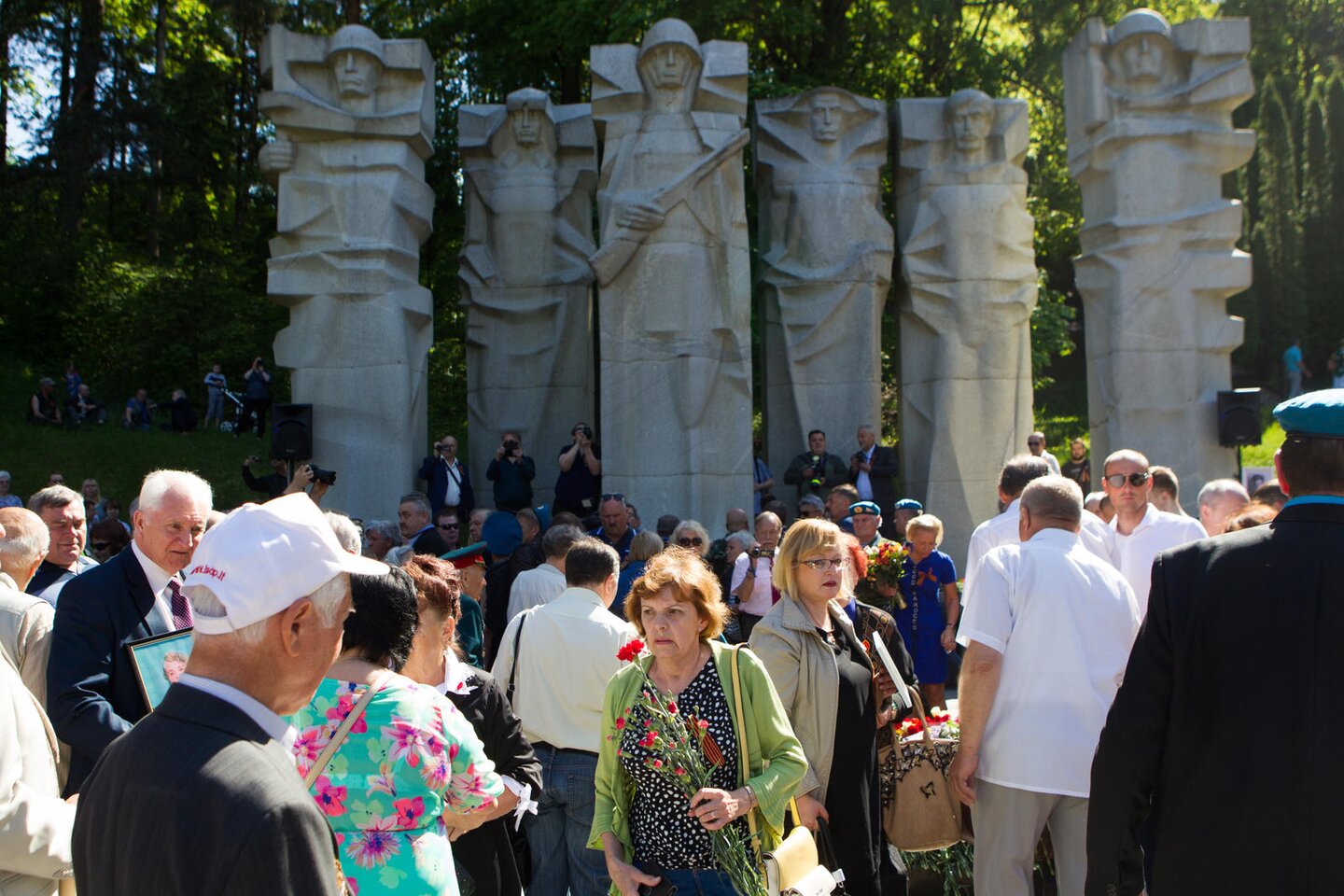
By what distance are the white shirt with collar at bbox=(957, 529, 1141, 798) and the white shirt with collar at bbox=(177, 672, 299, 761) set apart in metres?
3.02

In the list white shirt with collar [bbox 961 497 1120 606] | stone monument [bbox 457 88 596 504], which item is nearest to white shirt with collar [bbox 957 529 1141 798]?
white shirt with collar [bbox 961 497 1120 606]

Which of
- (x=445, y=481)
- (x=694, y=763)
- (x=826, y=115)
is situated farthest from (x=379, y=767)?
(x=826, y=115)

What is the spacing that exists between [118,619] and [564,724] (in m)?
1.79

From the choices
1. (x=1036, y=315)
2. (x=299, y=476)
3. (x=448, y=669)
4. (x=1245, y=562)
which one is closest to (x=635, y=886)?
(x=448, y=669)

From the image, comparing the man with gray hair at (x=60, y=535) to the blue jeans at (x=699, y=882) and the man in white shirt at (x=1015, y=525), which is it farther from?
the man in white shirt at (x=1015, y=525)

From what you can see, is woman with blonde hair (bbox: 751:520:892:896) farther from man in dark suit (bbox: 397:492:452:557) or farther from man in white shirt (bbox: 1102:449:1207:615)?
man in dark suit (bbox: 397:492:452:557)

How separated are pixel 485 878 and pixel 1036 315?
2008cm

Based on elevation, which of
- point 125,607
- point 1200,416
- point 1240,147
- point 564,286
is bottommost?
point 125,607

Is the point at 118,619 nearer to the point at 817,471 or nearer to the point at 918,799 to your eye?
the point at 918,799

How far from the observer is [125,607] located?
12.6ft

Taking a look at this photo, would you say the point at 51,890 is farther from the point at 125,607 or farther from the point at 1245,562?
the point at 1245,562

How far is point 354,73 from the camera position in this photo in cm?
1403

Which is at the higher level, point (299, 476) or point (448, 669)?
point (299, 476)

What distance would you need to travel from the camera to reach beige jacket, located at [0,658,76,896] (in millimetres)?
3080
